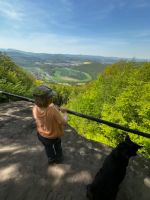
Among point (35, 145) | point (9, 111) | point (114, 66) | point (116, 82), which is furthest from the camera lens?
point (114, 66)

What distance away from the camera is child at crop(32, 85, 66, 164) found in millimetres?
3996

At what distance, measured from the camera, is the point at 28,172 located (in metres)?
4.26

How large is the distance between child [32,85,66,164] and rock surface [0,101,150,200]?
0.34 metres

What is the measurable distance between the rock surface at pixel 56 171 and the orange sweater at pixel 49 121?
660 millimetres

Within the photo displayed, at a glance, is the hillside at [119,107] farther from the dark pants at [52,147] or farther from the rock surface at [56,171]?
the dark pants at [52,147]

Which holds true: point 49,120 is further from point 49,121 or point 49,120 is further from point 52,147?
point 52,147

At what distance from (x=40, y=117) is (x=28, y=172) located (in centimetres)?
99

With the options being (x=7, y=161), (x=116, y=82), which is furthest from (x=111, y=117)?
(x=7, y=161)

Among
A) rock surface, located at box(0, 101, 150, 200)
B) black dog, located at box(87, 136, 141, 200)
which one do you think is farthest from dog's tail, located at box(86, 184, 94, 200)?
rock surface, located at box(0, 101, 150, 200)

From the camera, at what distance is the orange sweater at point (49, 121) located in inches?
163

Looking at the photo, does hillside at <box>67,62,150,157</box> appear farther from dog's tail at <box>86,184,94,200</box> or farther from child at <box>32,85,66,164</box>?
dog's tail at <box>86,184,94,200</box>

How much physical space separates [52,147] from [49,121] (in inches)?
22.3

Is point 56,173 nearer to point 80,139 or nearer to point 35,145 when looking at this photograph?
point 35,145

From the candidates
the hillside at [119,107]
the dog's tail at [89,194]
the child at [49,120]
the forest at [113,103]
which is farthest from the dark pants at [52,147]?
the hillside at [119,107]
